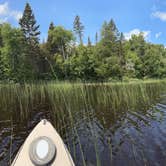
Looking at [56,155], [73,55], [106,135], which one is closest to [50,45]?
[73,55]

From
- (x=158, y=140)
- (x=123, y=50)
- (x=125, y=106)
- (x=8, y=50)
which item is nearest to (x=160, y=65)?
(x=123, y=50)

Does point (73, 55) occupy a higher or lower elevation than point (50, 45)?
lower

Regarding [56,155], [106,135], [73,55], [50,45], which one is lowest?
[106,135]

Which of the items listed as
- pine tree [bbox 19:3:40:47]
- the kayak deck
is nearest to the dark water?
the kayak deck

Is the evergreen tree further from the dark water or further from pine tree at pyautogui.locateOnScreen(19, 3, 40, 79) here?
the dark water

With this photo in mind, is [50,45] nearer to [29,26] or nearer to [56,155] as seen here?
[29,26]

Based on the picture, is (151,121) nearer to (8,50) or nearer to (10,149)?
(10,149)

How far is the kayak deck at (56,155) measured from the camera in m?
3.13

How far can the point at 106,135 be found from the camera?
643 centimetres

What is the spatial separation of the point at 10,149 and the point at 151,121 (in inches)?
Answer: 207

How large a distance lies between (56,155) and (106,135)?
3465 mm

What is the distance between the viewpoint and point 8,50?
26984 mm

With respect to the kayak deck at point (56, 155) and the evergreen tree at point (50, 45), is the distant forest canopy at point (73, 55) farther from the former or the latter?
the kayak deck at point (56, 155)

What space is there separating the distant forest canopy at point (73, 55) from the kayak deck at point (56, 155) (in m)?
16.7
